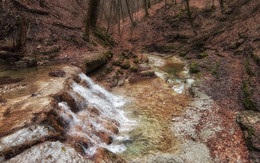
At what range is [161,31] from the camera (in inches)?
953

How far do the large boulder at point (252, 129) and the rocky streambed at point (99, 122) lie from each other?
0.35 meters

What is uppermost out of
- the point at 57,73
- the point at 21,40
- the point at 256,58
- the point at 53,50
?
the point at 21,40

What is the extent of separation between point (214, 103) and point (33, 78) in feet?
33.7

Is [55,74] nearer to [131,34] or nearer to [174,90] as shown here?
[174,90]

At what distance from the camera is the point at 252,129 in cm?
653

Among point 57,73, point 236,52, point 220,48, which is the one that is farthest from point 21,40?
point 220,48

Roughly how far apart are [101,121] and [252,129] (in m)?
6.50

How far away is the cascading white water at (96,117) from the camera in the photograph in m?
6.14

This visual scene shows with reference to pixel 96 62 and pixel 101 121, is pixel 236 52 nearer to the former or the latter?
pixel 96 62

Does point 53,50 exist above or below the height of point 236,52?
above

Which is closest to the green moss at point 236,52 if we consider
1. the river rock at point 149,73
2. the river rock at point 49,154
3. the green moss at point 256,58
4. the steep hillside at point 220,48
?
the steep hillside at point 220,48

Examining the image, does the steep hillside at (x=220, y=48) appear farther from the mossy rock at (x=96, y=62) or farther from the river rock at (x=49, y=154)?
the mossy rock at (x=96, y=62)

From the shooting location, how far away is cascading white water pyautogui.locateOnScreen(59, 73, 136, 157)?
6141mm

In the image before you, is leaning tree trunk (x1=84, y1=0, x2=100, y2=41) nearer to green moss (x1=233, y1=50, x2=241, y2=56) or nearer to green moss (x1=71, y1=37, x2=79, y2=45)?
green moss (x1=71, y1=37, x2=79, y2=45)
